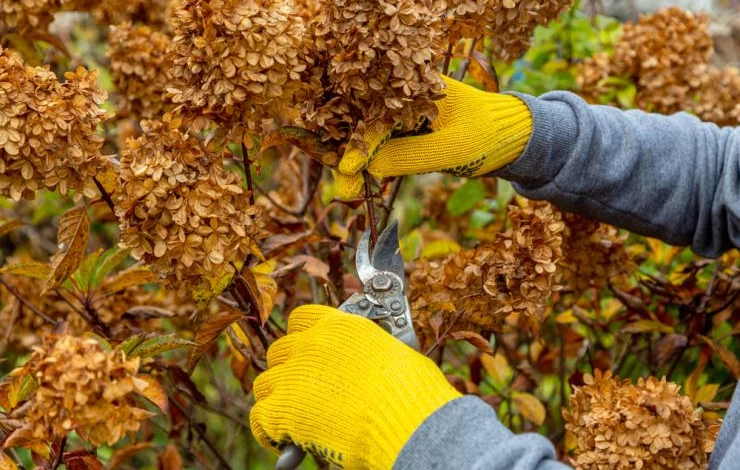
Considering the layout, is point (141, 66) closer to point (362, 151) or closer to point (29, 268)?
point (29, 268)

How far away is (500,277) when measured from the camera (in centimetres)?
162

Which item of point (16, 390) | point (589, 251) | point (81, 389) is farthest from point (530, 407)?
point (81, 389)

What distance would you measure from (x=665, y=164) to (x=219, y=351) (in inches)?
62.8

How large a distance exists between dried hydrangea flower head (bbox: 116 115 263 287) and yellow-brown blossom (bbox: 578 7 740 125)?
1.43m

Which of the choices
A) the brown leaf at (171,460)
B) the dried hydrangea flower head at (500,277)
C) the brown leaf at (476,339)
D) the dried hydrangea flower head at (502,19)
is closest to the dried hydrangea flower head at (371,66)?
the dried hydrangea flower head at (502,19)

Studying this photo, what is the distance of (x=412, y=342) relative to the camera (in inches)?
60.7

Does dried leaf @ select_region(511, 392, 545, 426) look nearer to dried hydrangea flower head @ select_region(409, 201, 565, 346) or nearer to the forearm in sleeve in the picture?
dried hydrangea flower head @ select_region(409, 201, 565, 346)

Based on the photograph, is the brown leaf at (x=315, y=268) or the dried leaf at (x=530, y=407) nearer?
the brown leaf at (x=315, y=268)

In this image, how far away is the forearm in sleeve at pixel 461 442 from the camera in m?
1.33

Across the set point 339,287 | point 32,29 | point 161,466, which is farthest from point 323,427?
point 32,29

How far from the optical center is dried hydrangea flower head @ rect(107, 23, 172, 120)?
2127mm

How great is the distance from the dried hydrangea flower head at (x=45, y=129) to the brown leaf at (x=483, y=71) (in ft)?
2.75

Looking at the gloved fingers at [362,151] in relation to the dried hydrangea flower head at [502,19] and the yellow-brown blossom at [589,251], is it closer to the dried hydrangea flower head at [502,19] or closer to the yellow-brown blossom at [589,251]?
the dried hydrangea flower head at [502,19]

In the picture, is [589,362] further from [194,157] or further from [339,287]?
[194,157]
